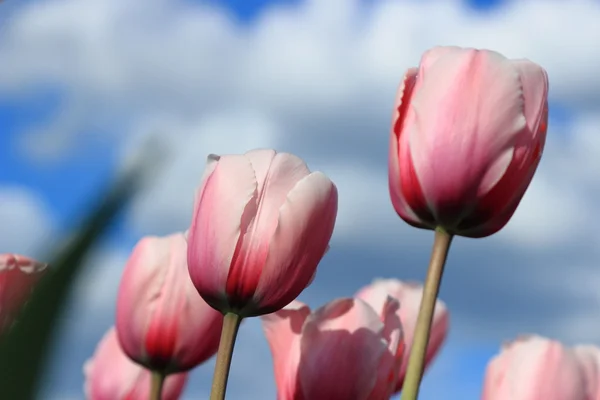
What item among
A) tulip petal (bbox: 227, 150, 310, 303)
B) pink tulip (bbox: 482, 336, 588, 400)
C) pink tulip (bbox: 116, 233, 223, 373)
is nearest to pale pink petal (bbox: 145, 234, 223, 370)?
pink tulip (bbox: 116, 233, 223, 373)

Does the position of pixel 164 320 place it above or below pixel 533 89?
below

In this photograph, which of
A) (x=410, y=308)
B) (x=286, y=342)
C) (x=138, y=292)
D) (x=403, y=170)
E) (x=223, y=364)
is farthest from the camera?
(x=410, y=308)

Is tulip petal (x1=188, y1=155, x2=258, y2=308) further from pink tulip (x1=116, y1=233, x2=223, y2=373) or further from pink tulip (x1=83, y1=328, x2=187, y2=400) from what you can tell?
pink tulip (x1=83, y1=328, x2=187, y2=400)

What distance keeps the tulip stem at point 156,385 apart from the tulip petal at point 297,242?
200mm

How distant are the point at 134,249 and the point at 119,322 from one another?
0.13 metres

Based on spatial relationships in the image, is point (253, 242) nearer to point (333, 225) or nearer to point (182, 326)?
point (333, 225)

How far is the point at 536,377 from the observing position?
829mm

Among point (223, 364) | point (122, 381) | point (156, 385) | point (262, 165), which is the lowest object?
point (122, 381)

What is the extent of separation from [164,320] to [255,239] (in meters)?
0.26

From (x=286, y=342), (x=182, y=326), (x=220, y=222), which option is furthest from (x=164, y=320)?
(x=220, y=222)

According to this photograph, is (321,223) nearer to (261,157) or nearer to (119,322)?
(261,157)

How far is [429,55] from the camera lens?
0.75 meters

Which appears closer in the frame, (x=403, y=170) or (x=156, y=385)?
(x=403, y=170)

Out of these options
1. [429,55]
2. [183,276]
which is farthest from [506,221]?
[183,276]
